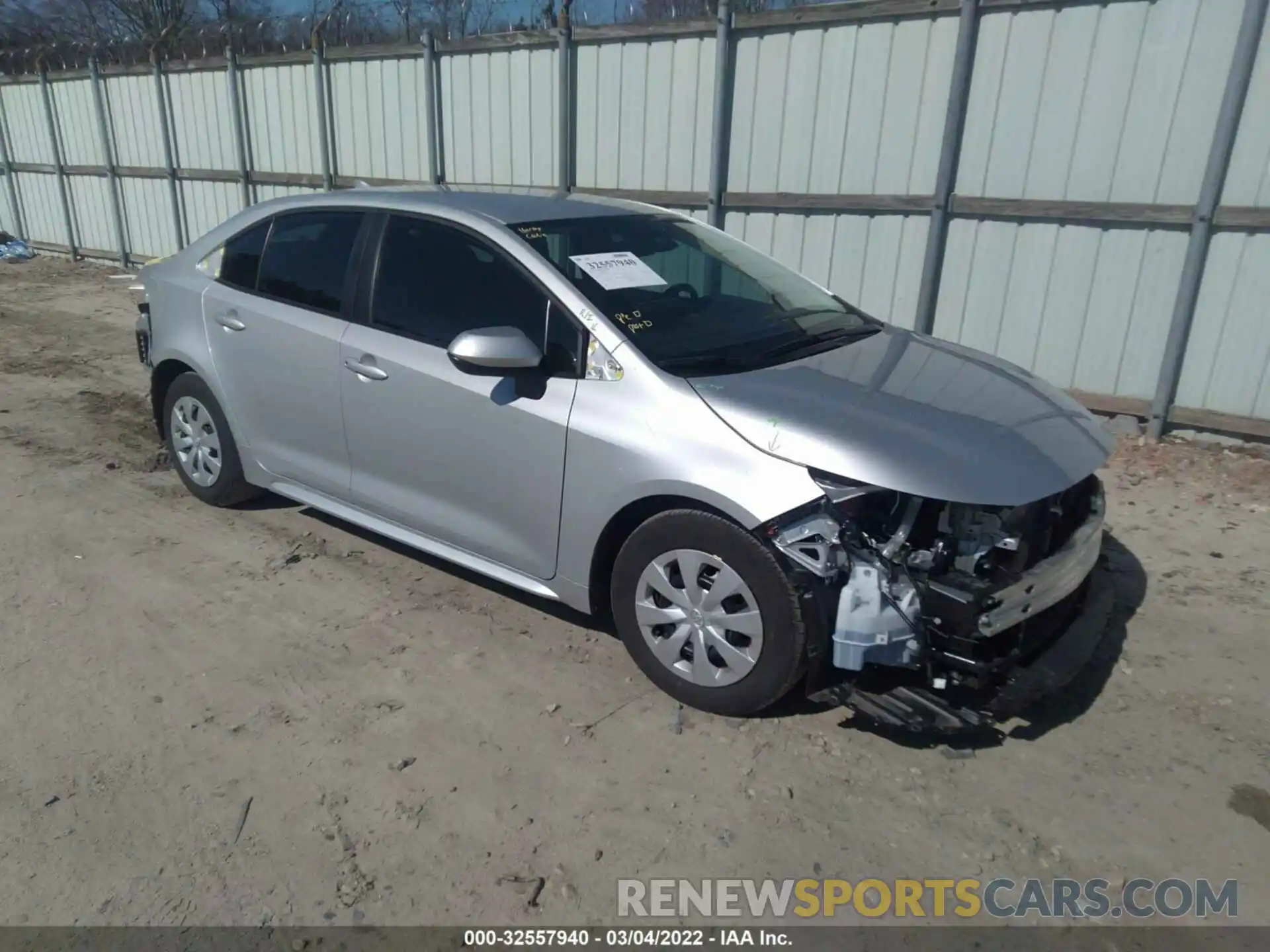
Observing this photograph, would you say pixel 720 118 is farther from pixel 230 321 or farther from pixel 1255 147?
pixel 230 321

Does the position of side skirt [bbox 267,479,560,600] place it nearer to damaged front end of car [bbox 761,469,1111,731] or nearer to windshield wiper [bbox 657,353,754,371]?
windshield wiper [bbox 657,353,754,371]

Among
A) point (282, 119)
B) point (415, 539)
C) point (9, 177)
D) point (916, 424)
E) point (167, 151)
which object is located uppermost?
point (282, 119)

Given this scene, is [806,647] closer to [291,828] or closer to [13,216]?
[291,828]

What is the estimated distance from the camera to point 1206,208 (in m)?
5.75

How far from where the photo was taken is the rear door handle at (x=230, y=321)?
4.55 metres

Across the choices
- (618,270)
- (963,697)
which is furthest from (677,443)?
(963,697)

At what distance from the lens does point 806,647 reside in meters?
2.97

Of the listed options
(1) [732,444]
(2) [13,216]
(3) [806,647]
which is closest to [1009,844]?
(3) [806,647]

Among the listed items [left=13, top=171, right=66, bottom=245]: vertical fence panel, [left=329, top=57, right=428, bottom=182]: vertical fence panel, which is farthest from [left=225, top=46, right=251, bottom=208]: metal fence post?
[left=13, top=171, right=66, bottom=245]: vertical fence panel

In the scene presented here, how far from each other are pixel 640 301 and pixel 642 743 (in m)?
1.65

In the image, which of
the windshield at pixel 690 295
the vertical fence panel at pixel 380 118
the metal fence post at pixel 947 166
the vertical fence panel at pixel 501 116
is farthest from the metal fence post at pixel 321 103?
the windshield at pixel 690 295

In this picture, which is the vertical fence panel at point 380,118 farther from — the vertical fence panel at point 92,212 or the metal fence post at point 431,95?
the vertical fence panel at point 92,212

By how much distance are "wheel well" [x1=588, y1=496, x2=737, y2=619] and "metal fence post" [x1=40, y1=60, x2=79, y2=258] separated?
15.7 metres

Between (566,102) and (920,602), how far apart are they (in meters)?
7.10
